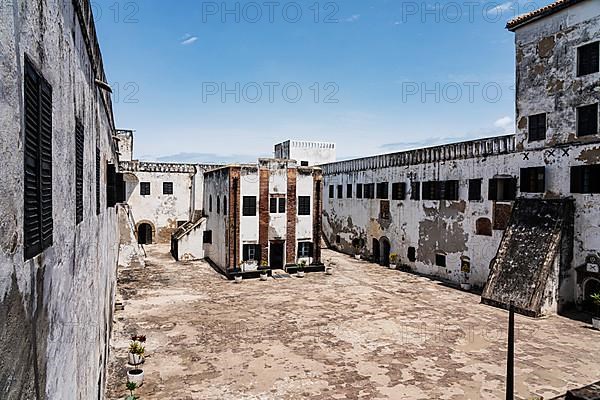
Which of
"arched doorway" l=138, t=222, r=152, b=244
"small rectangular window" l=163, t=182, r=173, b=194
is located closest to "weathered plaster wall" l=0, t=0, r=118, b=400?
"small rectangular window" l=163, t=182, r=173, b=194

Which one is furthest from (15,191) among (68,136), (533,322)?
(533,322)

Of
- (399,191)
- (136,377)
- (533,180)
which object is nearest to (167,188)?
(399,191)

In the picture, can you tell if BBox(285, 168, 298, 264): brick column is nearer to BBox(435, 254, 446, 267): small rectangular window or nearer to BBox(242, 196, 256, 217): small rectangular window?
BBox(242, 196, 256, 217): small rectangular window

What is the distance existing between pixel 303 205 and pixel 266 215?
7.88 feet

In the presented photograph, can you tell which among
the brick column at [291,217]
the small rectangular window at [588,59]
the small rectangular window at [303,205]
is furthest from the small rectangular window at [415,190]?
the small rectangular window at [588,59]

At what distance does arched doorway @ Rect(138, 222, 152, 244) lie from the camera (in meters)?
31.4

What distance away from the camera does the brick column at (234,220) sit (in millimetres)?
21719

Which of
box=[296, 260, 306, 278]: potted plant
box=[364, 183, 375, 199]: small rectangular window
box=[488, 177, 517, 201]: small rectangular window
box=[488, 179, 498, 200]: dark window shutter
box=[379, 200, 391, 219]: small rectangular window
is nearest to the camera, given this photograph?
box=[488, 177, 517, 201]: small rectangular window

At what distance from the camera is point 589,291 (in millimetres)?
15281

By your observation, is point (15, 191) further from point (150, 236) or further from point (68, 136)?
point (150, 236)

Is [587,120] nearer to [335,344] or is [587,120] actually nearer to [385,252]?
[335,344]

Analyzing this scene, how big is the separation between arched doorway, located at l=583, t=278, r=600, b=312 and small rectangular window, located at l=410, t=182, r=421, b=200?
382 inches

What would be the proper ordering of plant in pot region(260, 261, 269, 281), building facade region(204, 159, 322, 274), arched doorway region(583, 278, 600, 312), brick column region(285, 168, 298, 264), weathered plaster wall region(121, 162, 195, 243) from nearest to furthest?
arched doorway region(583, 278, 600, 312)
building facade region(204, 159, 322, 274)
plant in pot region(260, 261, 269, 281)
brick column region(285, 168, 298, 264)
weathered plaster wall region(121, 162, 195, 243)

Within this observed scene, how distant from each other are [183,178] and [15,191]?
31.6m
